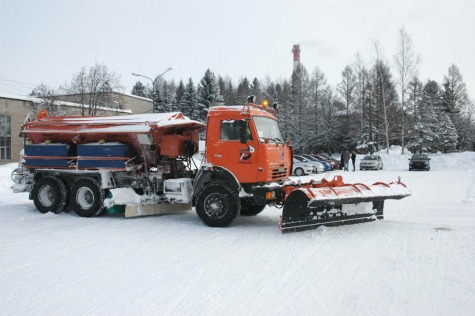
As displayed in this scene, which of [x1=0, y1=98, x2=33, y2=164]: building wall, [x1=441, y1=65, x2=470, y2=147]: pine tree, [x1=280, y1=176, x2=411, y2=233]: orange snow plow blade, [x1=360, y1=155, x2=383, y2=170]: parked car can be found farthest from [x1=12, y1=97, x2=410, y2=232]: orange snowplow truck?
[x1=441, y1=65, x2=470, y2=147]: pine tree

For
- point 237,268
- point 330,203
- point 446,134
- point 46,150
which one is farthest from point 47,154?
point 446,134

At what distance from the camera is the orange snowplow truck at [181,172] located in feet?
27.7

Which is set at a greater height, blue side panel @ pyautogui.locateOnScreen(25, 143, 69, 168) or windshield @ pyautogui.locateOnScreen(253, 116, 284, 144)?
windshield @ pyautogui.locateOnScreen(253, 116, 284, 144)

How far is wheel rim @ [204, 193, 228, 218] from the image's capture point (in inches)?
346

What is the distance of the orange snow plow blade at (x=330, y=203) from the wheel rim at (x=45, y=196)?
7118 mm

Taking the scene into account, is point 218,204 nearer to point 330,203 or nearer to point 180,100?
point 330,203

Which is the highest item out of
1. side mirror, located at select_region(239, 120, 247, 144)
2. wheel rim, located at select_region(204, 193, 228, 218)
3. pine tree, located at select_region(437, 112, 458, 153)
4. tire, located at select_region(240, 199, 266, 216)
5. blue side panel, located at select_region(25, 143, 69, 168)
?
pine tree, located at select_region(437, 112, 458, 153)

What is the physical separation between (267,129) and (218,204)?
6.93ft

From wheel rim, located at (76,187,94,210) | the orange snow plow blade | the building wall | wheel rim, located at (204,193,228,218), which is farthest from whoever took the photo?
the building wall

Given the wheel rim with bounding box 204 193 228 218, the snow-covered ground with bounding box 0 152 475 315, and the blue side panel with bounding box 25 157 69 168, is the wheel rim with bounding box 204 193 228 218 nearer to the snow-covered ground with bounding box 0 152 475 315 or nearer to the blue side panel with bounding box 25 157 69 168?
the snow-covered ground with bounding box 0 152 475 315

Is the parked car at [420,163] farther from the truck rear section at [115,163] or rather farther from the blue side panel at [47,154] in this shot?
the blue side panel at [47,154]

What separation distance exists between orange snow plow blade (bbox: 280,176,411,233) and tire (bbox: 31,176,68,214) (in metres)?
6.65

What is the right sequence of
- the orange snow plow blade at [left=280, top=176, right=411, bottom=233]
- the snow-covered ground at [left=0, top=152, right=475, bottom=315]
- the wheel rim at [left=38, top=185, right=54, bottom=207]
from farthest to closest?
the wheel rim at [left=38, top=185, right=54, bottom=207]
the orange snow plow blade at [left=280, top=176, right=411, bottom=233]
the snow-covered ground at [left=0, top=152, right=475, bottom=315]

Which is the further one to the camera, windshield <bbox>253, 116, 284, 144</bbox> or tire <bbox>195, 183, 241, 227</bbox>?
windshield <bbox>253, 116, 284, 144</bbox>
